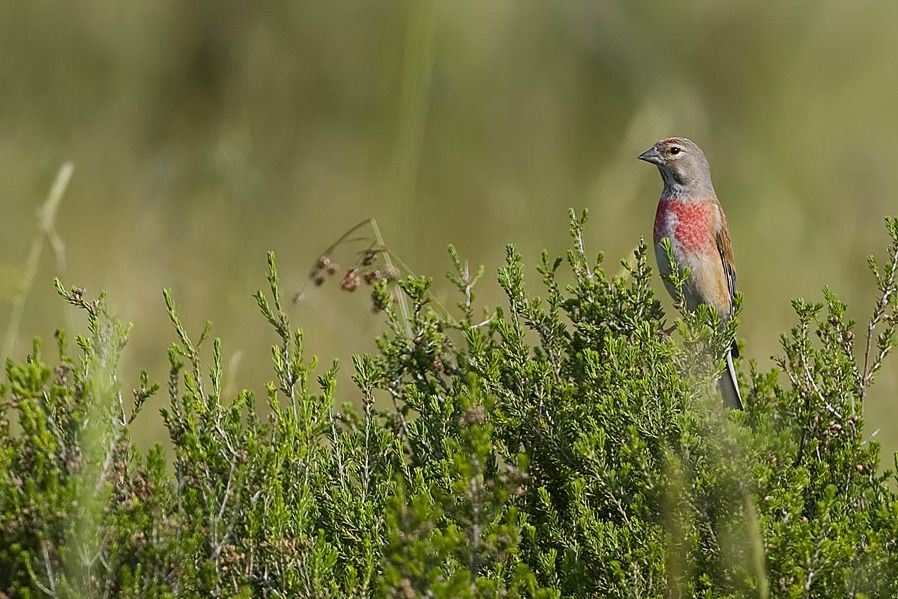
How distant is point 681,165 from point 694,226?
0.24 metres

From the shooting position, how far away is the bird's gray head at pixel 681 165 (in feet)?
15.1

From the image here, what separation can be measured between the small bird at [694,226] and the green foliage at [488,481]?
1344 millimetres

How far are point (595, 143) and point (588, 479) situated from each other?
19.0ft

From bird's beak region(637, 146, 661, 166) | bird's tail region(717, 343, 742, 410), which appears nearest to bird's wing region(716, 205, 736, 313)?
bird's beak region(637, 146, 661, 166)

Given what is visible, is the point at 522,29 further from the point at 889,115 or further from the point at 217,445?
the point at 217,445

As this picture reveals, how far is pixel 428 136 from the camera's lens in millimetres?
8141

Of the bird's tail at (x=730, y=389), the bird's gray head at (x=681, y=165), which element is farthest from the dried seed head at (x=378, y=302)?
the bird's gray head at (x=681, y=165)

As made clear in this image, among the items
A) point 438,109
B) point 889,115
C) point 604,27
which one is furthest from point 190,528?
point 889,115

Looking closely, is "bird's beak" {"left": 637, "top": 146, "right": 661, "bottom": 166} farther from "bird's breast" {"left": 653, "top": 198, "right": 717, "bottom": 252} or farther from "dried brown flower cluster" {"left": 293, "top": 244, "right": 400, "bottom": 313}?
"dried brown flower cluster" {"left": 293, "top": 244, "right": 400, "bottom": 313}

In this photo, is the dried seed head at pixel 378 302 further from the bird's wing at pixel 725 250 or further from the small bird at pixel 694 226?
the bird's wing at pixel 725 250

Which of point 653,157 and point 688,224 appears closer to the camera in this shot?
point 688,224

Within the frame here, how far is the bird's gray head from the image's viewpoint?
459 centimetres

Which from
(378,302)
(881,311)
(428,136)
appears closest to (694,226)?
(881,311)

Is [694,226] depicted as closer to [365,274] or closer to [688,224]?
[688,224]
